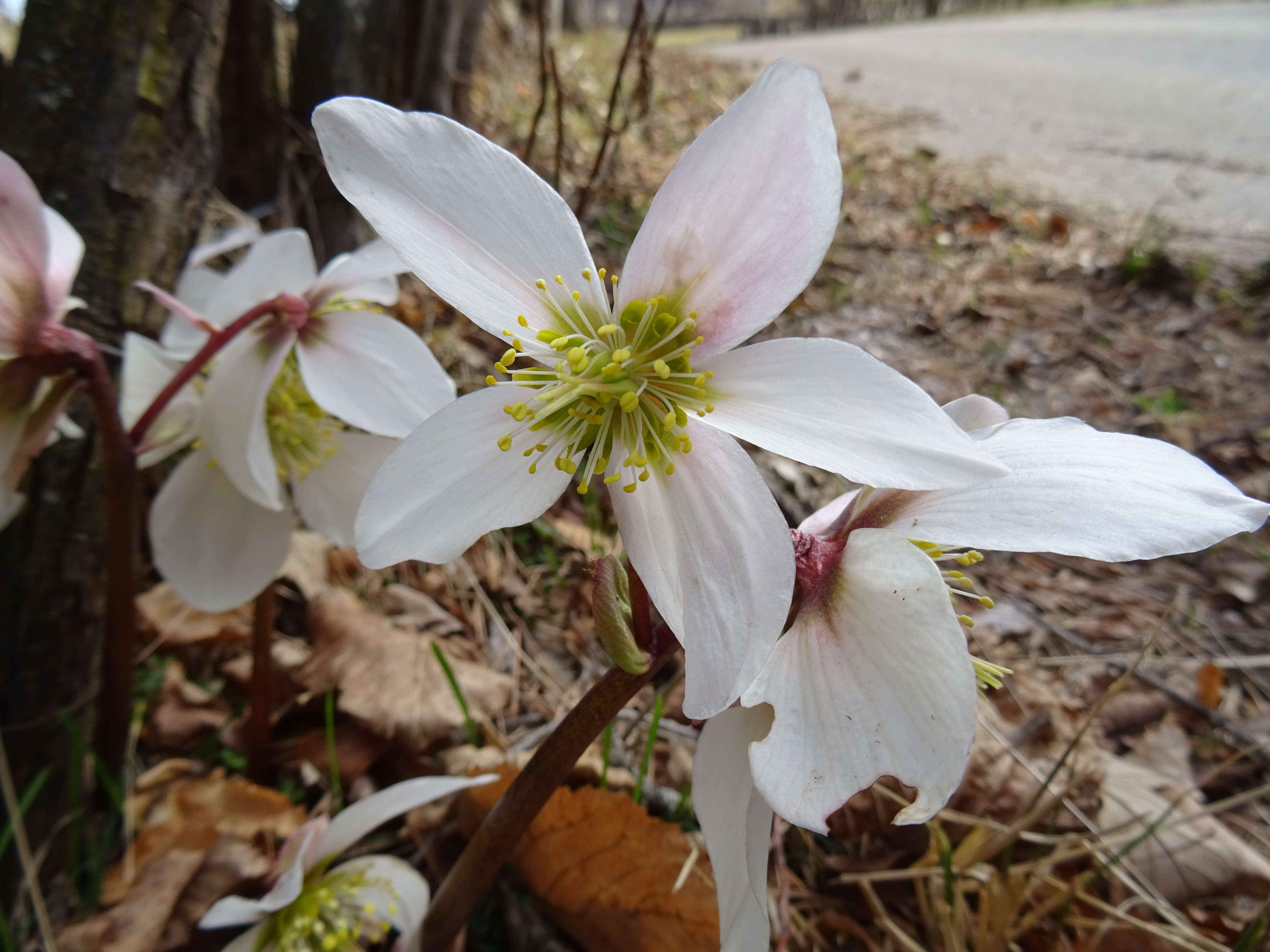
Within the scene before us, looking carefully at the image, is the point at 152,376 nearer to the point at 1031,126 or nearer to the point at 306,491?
the point at 306,491

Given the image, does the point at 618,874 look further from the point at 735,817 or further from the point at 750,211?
the point at 750,211

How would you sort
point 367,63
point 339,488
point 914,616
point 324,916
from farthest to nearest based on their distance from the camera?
point 367,63 < point 339,488 < point 324,916 < point 914,616

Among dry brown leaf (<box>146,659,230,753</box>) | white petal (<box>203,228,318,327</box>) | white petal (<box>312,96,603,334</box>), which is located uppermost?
white petal (<box>312,96,603,334</box>)

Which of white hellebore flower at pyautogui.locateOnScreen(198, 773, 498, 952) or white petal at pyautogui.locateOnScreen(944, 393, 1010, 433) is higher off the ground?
white petal at pyautogui.locateOnScreen(944, 393, 1010, 433)

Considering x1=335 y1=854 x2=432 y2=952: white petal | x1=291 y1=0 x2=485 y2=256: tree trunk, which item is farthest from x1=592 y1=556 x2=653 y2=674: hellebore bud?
x1=291 y1=0 x2=485 y2=256: tree trunk

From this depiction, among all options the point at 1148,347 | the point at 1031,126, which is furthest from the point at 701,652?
the point at 1031,126

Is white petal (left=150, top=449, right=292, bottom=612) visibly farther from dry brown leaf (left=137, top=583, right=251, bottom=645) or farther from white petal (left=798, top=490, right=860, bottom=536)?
white petal (left=798, top=490, right=860, bottom=536)

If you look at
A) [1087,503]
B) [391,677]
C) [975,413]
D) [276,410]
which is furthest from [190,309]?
[1087,503]
